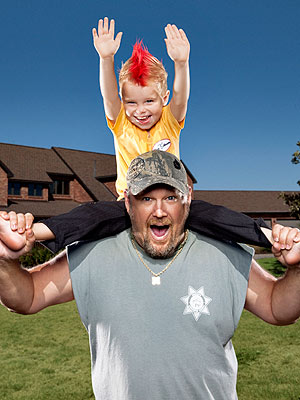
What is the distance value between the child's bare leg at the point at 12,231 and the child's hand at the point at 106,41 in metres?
1.72

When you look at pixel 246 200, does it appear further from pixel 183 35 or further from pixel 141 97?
pixel 141 97

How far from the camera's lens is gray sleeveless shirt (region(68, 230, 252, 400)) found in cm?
248

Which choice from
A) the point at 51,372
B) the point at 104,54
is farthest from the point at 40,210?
the point at 104,54

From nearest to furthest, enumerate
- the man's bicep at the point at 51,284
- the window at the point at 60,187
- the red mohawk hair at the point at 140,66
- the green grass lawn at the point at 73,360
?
the man's bicep at the point at 51,284 < the red mohawk hair at the point at 140,66 < the green grass lawn at the point at 73,360 < the window at the point at 60,187

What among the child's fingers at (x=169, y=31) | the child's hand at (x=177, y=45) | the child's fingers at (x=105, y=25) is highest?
the child's fingers at (x=105, y=25)

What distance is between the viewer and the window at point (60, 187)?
38522 millimetres

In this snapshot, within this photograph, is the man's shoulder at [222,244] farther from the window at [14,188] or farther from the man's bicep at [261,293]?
the window at [14,188]

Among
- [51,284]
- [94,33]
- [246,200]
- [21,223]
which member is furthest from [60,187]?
[21,223]

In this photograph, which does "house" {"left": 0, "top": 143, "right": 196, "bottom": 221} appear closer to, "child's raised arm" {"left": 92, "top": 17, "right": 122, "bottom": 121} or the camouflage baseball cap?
"child's raised arm" {"left": 92, "top": 17, "right": 122, "bottom": 121}

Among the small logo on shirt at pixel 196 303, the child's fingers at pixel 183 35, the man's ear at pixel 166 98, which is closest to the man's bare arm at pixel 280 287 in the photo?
the small logo on shirt at pixel 196 303

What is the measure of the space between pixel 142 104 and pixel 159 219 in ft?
4.12

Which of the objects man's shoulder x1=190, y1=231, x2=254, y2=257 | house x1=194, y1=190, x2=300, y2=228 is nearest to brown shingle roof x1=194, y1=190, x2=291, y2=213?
house x1=194, y1=190, x2=300, y2=228

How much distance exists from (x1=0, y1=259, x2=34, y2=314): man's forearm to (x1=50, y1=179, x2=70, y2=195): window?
1437 inches

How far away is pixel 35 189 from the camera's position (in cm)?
3566
